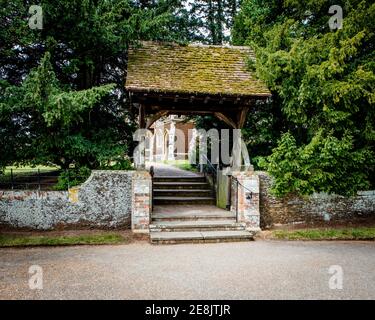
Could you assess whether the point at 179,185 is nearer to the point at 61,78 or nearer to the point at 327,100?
the point at 61,78

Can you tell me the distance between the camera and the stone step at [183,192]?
37.8 feet

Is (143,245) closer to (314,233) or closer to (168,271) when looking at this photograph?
(168,271)

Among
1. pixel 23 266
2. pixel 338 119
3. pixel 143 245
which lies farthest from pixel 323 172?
pixel 23 266

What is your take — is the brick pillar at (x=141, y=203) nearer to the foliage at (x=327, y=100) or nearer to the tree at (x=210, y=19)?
the foliage at (x=327, y=100)

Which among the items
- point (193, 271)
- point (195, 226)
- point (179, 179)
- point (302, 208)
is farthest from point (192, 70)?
point (193, 271)

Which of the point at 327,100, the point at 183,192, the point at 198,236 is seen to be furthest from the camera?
the point at 183,192

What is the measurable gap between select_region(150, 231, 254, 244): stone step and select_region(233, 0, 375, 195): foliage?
1.92 m

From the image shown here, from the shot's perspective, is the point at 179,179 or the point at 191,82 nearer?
the point at 191,82

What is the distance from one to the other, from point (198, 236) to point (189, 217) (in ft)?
4.04

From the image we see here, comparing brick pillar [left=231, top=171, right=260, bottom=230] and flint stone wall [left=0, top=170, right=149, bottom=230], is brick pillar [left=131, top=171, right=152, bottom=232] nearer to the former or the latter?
flint stone wall [left=0, top=170, right=149, bottom=230]

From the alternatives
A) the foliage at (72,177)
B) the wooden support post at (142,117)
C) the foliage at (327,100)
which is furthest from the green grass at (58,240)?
the foliage at (327,100)

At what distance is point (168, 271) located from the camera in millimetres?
5711

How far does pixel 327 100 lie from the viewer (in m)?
8.76

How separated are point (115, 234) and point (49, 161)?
2860 mm
